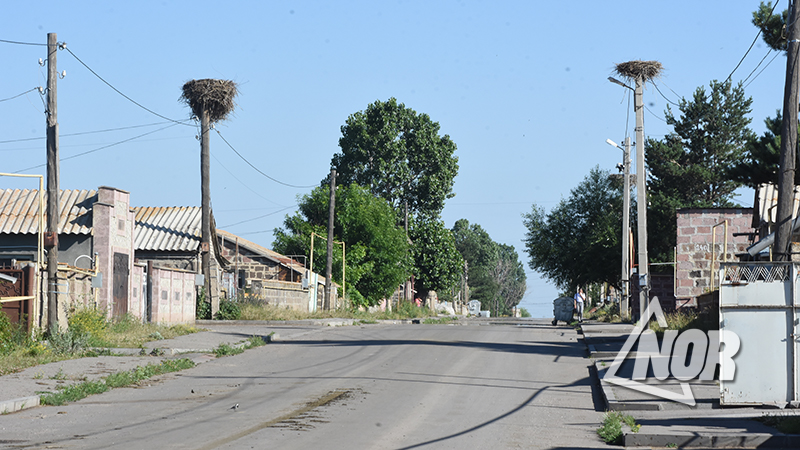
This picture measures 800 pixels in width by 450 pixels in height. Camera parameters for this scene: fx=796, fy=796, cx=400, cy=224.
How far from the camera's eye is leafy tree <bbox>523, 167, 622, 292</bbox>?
52.6m

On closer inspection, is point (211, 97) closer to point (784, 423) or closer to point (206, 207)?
point (206, 207)

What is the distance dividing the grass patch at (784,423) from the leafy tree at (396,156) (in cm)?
5116

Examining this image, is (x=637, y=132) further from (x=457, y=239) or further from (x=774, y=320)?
(x=457, y=239)

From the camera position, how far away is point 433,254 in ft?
209

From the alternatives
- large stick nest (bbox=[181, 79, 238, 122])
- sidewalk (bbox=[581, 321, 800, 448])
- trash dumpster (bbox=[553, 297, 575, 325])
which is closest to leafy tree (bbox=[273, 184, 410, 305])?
trash dumpster (bbox=[553, 297, 575, 325])

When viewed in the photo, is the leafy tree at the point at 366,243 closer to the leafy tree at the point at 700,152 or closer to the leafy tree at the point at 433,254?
the leafy tree at the point at 433,254

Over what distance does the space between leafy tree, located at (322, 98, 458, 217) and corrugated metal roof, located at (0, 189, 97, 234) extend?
34461mm

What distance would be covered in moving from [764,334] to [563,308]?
31485 millimetres

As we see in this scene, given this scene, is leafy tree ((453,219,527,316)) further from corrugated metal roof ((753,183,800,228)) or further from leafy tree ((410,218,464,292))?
corrugated metal roof ((753,183,800,228))

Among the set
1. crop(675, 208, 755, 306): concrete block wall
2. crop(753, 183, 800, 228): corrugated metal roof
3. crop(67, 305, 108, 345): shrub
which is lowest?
crop(67, 305, 108, 345): shrub

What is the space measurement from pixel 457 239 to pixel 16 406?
4261 inches

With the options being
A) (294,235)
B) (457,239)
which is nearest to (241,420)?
(294,235)

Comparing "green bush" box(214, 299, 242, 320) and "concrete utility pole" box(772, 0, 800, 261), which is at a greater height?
"concrete utility pole" box(772, 0, 800, 261)

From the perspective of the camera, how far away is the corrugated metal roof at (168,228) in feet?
109
